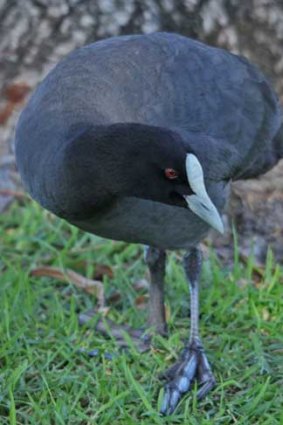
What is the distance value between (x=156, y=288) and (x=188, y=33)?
1.52 metres

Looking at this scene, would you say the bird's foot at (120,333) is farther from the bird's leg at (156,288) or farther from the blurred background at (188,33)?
the blurred background at (188,33)

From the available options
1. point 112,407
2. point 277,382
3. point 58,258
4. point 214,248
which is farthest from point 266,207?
point 112,407

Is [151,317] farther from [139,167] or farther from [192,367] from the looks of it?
[139,167]

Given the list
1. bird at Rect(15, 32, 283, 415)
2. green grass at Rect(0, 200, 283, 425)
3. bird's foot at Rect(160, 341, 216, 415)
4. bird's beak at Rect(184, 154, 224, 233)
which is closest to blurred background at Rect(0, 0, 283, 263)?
green grass at Rect(0, 200, 283, 425)

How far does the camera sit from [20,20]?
235 inches

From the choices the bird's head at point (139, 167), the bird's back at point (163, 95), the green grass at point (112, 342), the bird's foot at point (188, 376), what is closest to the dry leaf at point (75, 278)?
the green grass at point (112, 342)

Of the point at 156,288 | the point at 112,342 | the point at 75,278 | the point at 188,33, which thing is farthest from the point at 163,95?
the point at 188,33

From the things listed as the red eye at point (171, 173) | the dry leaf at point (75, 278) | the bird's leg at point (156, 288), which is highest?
the red eye at point (171, 173)

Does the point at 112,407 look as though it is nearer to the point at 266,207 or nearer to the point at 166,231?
the point at 166,231

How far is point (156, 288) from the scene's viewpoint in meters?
4.93

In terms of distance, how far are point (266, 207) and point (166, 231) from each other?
141 centimetres

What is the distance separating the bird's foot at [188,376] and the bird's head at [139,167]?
0.70 metres

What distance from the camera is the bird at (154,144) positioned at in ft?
13.0

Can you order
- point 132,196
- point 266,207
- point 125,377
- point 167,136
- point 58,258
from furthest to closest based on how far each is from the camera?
point 266,207 < point 58,258 < point 125,377 < point 132,196 < point 167,136
